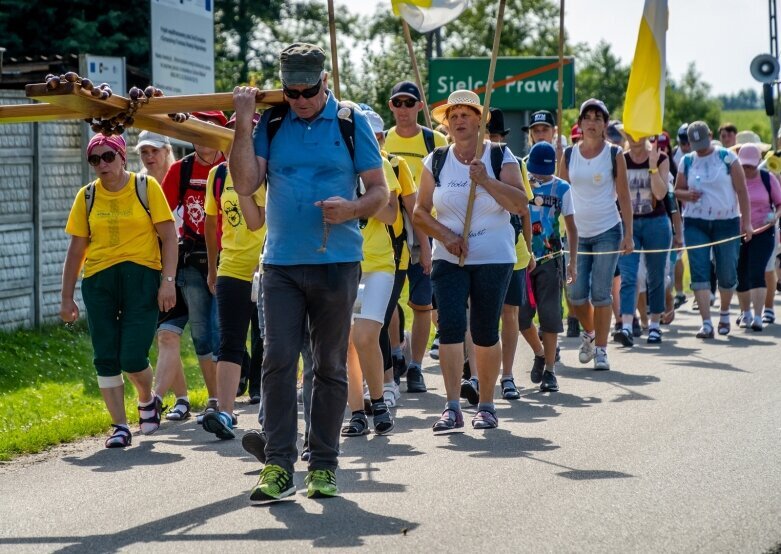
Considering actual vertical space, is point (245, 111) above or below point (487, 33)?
below

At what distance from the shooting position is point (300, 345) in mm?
7480

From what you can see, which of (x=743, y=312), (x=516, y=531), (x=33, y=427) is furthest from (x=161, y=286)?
(x=743, y=312)

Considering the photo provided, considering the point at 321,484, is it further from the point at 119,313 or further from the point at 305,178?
the point at 119,313

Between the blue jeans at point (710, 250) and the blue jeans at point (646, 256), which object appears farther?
the blue jeans at point (710, 250)

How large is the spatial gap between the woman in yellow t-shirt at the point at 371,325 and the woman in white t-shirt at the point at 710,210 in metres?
6.29

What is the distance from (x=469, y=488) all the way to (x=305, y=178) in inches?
66.3

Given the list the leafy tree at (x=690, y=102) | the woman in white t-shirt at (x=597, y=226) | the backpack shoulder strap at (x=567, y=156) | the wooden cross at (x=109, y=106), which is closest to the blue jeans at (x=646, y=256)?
the woman in white t-shirt at (x=597, y=226)

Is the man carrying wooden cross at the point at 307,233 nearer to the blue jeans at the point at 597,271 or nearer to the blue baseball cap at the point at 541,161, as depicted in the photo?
the blue baseball cap at the point at 541,161

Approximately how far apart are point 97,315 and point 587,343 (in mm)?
4942

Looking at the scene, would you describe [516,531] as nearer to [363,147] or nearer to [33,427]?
[363,147]

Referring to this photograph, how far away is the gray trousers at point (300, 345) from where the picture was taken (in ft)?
24.2

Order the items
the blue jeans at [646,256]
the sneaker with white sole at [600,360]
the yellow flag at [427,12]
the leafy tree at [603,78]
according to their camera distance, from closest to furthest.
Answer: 1. the yellow flag at [427,12]
2. the sneaker with white sole at [600,360]
3. the blue jeans at [646,256]
4. the leafy tree at [603,78]

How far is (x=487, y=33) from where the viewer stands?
52.7 metres

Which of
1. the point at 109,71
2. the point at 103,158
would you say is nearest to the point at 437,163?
the point at 103,158
